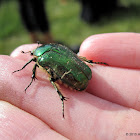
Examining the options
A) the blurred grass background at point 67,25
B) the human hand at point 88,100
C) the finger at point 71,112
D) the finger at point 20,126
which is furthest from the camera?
the blurred grass background at point 67,25

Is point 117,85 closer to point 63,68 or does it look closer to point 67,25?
point 63,68

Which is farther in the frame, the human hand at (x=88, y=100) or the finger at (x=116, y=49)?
the finger at (x=116, y=49)

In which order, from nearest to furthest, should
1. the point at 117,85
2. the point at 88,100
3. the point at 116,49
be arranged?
the point at 88,100
the point at 117,85
the point at 116,49

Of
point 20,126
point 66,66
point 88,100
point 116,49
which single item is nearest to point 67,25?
point 116,49

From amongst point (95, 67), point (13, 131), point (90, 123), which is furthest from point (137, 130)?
point (13, 131)

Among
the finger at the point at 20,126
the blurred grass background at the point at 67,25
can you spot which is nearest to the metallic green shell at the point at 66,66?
the finger at the point at 20,126

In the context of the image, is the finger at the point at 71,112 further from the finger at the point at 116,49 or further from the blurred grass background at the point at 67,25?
the blurred grass background at the point at 67,25
